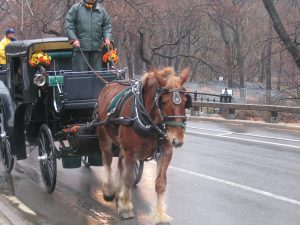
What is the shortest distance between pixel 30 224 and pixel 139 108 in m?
1.90

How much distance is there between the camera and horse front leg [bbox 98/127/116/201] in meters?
6.94

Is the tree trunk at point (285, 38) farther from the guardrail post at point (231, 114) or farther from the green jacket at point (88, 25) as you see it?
the green jacket at point (88, 25)

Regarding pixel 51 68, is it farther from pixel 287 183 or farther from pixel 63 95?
pixel 287 183

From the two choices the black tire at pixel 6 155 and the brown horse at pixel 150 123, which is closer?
the brown horse at pixel 150 123

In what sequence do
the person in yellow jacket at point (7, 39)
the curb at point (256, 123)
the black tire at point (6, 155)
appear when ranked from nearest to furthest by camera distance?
the black tire at point (6, 155) → the person in yellow jacket at point (7, 39) → the curb at point (256, 123)

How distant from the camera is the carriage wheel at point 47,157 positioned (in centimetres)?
733

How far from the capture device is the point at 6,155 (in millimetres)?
9156

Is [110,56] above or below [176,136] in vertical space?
above

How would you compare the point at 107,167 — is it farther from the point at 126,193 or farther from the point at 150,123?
the point at 150,123

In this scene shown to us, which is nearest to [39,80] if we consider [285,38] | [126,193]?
[126,193]

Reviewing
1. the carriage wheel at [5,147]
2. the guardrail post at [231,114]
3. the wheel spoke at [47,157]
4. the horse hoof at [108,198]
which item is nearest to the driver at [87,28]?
the wheel spoke at [47,157]

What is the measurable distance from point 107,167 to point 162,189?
1632 mm

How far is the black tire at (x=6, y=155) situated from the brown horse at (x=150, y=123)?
286 centimetres

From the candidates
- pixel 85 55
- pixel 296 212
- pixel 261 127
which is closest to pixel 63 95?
pixel 85 55
